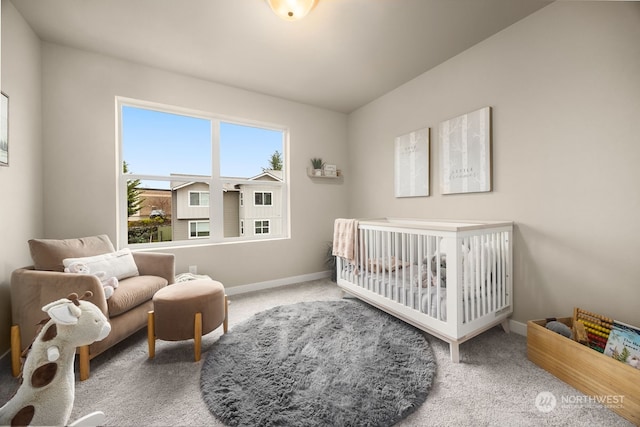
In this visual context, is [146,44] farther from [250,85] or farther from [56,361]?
[56,361]

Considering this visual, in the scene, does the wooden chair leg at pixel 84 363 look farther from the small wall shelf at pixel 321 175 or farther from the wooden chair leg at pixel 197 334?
A: the small wall shelf at pixel 321 175

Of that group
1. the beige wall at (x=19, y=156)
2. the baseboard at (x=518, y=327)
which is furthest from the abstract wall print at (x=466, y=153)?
the beige wall at (x=19, y=156)

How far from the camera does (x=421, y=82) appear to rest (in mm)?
2709

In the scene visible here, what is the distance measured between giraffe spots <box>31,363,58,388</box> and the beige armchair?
1.87 feet

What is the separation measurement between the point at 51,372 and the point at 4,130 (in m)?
1.74

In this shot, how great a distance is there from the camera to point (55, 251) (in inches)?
67.4

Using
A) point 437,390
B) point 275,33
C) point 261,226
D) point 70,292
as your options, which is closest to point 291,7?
point 275,33

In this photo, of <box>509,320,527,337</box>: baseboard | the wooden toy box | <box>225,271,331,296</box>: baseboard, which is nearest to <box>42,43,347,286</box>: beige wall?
<box>225,271,331,296</box>: baseboard

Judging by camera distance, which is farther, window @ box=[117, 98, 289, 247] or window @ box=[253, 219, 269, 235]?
window @ box=[253, 219, 269, 235]

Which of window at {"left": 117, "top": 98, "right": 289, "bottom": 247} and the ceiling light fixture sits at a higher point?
the ceiling light fixture

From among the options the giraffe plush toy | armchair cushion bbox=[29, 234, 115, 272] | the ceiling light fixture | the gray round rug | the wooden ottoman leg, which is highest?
the ceiling light fixture

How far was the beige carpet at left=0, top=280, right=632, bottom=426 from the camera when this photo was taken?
1157 mm

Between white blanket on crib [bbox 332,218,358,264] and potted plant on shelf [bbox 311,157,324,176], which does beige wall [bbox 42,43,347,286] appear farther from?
white blanket on crib [bbox 332,218,358,264]

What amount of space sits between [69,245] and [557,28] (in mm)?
3919
